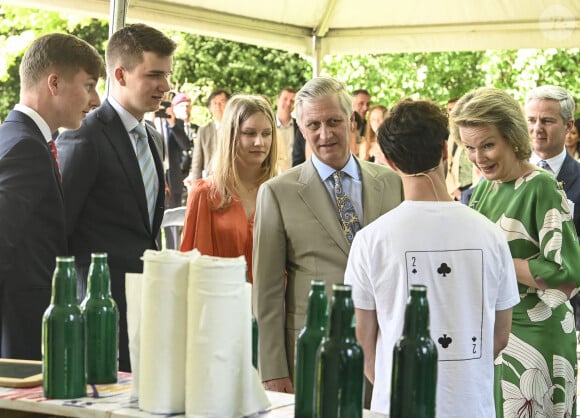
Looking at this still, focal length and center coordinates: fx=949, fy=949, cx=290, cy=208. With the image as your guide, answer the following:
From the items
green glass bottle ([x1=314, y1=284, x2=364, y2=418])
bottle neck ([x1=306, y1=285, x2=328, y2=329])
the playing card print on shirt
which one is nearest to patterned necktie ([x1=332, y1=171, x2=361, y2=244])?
the playing card print on shirt

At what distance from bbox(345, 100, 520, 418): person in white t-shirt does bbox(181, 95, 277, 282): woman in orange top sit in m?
1.35

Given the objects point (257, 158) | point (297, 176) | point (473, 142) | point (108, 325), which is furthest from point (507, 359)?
point (108, 325)

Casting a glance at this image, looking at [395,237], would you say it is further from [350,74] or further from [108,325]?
[350,74]

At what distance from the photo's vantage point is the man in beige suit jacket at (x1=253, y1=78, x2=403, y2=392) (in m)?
3.29

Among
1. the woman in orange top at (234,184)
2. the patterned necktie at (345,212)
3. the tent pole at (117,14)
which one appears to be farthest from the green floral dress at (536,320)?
the tent pole at (117,14)

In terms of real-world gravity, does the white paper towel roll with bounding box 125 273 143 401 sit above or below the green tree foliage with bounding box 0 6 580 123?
below

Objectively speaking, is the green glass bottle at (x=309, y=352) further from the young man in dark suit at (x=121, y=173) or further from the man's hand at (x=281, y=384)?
the young man in dark suit at (x=121, y=173)

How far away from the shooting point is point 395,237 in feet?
8.25

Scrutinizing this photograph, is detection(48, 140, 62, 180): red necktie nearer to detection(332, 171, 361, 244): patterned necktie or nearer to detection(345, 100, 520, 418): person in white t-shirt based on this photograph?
detection(332, 171, 361, 244): patterned necktie

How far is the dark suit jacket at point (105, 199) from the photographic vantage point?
11.2 ft

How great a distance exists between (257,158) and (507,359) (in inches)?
52.9

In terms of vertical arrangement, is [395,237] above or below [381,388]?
above

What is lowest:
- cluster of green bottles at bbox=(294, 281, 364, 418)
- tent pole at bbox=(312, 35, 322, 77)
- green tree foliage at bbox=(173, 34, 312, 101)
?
cluster of green bottles at bbox=(294, 281, 364, 418)

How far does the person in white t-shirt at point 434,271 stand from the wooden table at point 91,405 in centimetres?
37
